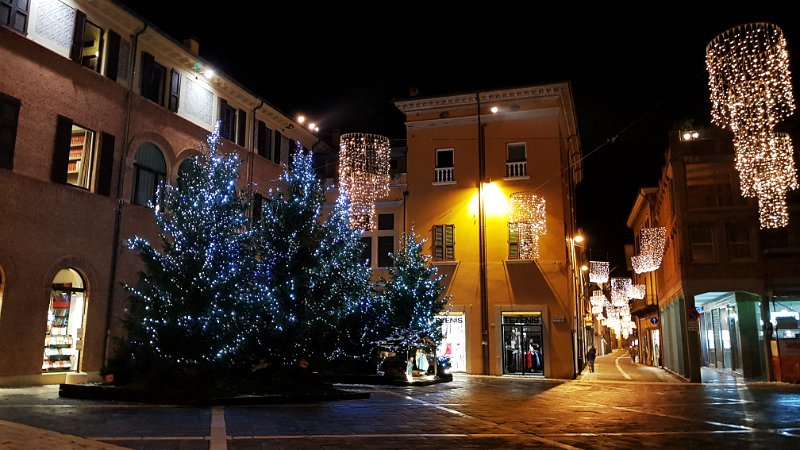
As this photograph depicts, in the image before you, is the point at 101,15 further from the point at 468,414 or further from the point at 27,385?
the point at 468,414

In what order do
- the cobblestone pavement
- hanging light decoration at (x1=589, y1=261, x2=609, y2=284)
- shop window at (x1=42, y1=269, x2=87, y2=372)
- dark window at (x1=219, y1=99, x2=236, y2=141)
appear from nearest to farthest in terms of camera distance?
1. the cobblestone pavement
2. shop window at (x1=42, y1=269, x2=87, y2=372)
3. dark window at (x1=219, y1=99, x2=236, y2=141)
4. hanging light decoration at (x1=589, y1=261, x2=609, y2=284)

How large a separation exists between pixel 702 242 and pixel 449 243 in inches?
462

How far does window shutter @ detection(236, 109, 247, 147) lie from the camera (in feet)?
91.2

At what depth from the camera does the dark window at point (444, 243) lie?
30359 mm

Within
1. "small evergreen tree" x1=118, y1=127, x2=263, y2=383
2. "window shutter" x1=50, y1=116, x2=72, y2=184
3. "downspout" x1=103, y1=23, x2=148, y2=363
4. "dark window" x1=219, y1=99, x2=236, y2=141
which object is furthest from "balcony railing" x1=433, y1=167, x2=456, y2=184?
"window shutter" x1=50, y1=116, x2=72, y2=184

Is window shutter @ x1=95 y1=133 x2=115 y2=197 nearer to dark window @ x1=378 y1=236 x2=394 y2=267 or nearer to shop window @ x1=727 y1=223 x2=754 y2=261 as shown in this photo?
dark window @ x1=378 y1=236 x2=394 y2=267

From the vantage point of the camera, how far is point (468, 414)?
45.7 ft

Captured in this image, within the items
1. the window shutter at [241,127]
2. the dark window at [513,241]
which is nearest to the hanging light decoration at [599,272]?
the dark window at [513,241]

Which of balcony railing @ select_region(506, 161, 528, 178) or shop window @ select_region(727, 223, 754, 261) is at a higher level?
balcony railing @ select_region(506, 161, 528, 178)

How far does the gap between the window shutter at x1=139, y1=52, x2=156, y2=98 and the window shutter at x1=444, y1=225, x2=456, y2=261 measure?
14913mm

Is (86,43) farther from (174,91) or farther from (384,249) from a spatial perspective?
(384,249)

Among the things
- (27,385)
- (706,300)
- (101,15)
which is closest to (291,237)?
(27,385)

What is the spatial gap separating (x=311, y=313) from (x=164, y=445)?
27.7 ft

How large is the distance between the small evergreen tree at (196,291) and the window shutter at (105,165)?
4.45 meters
